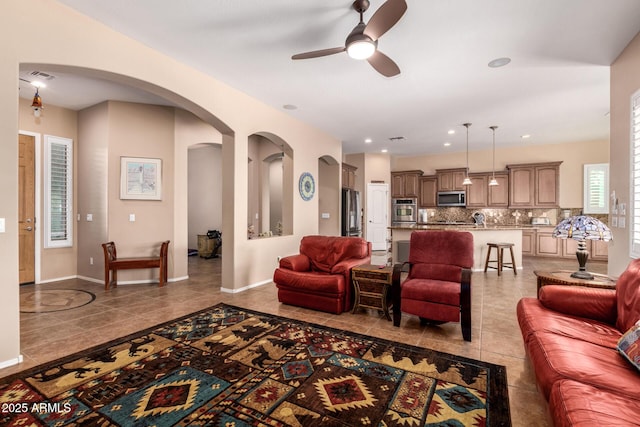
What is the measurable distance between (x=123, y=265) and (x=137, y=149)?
191cm

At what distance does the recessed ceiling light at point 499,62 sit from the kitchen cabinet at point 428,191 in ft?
18.4

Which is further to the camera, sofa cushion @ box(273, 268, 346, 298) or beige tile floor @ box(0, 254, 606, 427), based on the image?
sofa cushion @ box(273, 268, 346, 298)

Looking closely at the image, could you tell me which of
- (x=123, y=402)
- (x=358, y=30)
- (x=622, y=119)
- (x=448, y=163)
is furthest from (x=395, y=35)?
(x=448, y=163)

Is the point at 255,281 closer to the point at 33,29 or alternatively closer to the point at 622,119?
the point at 33,29

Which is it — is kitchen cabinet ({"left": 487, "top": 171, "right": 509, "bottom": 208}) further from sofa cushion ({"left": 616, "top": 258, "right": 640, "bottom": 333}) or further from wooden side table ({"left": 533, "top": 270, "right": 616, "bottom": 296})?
sofa cushion ({"left": 616, "top": 258, "right": 640, "bottom": 333})

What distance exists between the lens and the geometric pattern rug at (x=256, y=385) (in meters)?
1.82

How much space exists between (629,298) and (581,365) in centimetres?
91

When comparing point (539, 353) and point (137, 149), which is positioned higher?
point (137, 149)

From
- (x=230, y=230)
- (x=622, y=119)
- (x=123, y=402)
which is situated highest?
(x=622, y=119)

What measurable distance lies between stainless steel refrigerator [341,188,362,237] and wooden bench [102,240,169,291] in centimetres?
393

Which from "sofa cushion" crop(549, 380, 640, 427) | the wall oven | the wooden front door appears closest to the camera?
"sofa cushion" crop(549, 380, 640, 427)

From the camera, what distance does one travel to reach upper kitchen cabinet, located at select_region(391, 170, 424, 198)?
9.27 m

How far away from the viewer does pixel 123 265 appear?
4.75 metres

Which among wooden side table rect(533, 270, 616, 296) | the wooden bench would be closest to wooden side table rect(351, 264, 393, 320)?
wooden side table rect(533, 270, 616, 296)
